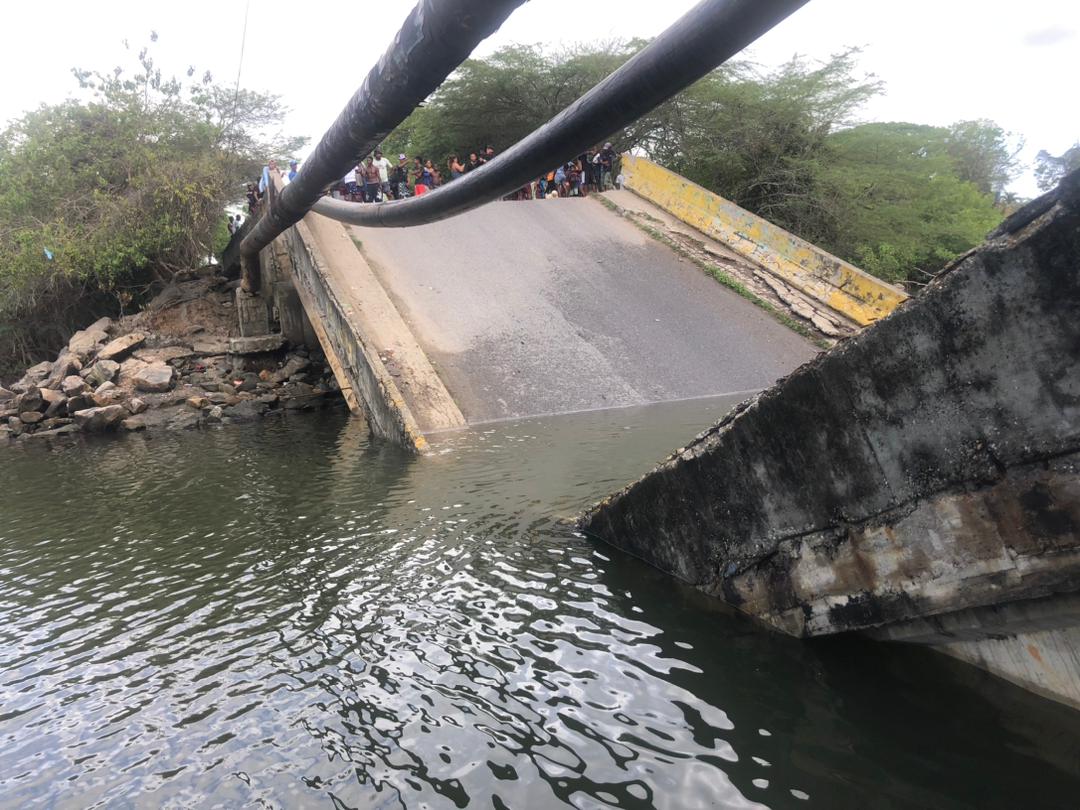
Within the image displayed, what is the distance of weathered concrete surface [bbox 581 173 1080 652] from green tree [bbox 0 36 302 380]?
17.6m

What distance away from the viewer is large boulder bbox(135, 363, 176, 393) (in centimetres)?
1383

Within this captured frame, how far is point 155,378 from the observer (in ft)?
45.6

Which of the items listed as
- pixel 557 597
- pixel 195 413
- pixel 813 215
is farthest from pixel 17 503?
pixel 813 215

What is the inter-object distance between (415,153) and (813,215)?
47.7 ft

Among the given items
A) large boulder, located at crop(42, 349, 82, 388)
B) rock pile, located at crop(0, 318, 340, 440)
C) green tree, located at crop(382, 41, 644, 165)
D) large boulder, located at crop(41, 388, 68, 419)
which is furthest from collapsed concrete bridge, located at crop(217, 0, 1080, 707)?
green tree, located at crop(382, 41, 644, 165)

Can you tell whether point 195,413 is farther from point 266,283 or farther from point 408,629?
point 408,629

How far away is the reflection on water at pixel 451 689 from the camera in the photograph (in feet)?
8.43

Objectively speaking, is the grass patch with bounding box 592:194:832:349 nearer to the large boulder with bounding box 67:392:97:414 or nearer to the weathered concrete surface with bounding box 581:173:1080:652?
the weathered concrete surface with bounding box 581:173:1080:652

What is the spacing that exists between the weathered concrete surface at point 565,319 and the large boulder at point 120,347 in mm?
5285

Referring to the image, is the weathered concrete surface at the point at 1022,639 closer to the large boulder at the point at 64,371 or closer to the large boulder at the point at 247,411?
the large boulder at the point at 247,411

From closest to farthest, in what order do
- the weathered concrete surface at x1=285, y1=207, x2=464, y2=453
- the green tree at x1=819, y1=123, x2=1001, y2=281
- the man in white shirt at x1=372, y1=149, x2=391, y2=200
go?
the weathered concrete surface at x1=285, y1=207, x2=464, y2=453 < the man in white shirt at x1=372, y1=149, x2=391, y2=200 < the green tree at x1=819, y1=123, x2=1001, y2=281

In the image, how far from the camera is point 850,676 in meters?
3.09

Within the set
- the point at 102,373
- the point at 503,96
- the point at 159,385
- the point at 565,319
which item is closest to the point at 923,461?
the point at 565,319

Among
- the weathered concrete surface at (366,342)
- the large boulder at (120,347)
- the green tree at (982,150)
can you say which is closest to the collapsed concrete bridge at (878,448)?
the weathered concrete surface at (366,342)
